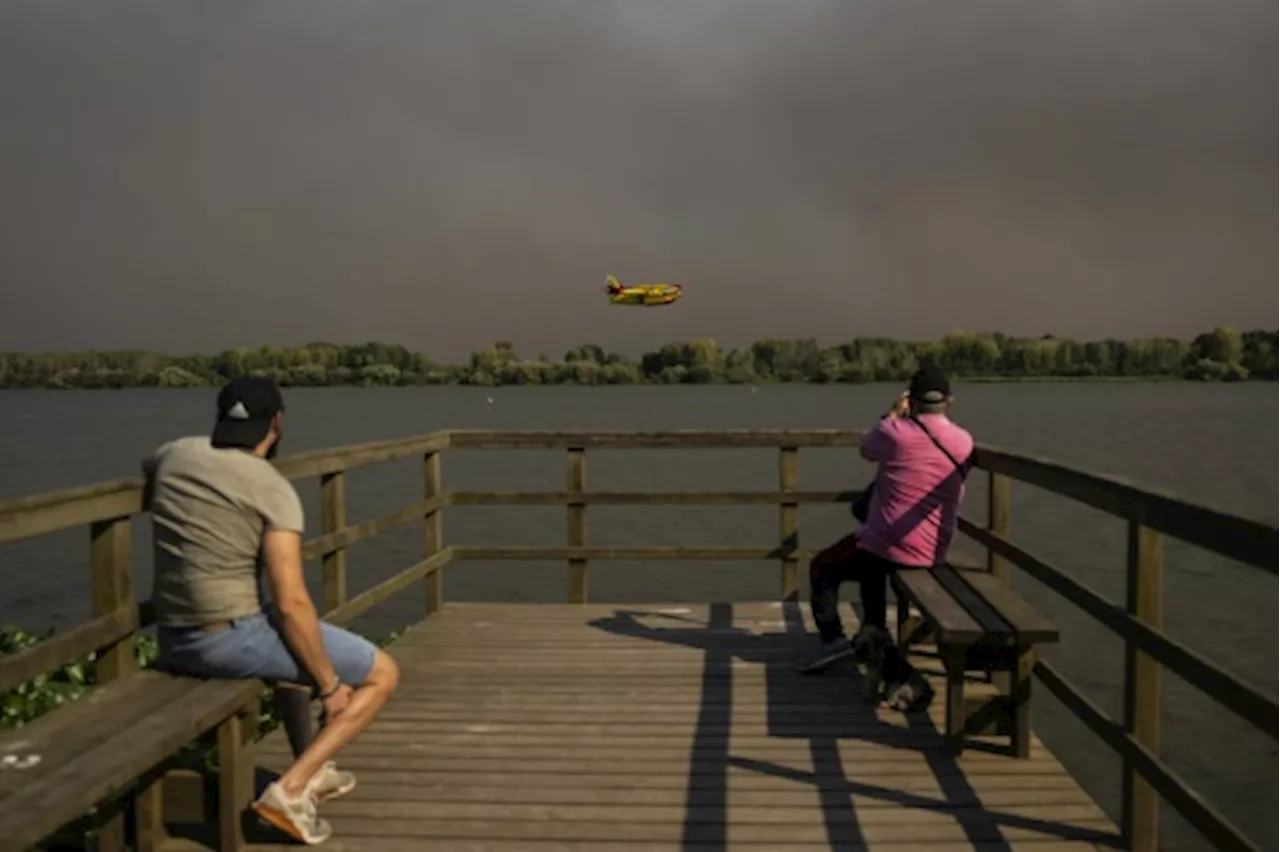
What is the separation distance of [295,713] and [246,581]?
706mm

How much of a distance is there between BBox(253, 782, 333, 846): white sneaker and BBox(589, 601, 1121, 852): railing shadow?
4.34ft

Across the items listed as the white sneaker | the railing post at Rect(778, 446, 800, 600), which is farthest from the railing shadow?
the white sneaker

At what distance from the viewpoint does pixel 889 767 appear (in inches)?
201

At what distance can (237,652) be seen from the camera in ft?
13.4

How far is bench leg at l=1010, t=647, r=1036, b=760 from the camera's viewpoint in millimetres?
5164

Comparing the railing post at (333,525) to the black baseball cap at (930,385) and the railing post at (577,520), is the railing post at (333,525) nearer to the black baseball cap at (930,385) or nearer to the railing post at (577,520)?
the railing post at (577,520)

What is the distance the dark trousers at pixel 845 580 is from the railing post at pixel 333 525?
2.52m

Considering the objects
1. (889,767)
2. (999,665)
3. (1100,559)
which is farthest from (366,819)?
(1100,559)

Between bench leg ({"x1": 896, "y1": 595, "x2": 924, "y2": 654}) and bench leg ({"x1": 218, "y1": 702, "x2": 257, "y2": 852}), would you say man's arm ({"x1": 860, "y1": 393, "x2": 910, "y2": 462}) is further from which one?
A: bench leg ({"x1": 218, "y1": 702, "x2": 257, "y2": 852})

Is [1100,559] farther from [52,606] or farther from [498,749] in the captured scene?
[498,749]

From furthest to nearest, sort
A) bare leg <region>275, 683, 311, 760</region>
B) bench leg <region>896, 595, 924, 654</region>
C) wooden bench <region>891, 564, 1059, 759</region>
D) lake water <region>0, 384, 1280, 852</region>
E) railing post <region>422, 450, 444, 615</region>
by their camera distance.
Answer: lake water <region>0, 384, 1280, 852</region>, railing post <region>422, 450, 444, 615</region>, bench leg <region>896, 595, 924, 654</region>, wooden bench <region>891, 564, 1059, 759</region>, bare leg <region>275, 683, 311, 760</region>

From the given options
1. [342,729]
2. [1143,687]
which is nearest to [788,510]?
[1143,687]

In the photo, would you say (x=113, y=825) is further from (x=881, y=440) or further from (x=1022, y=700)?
(x=881, y=440)

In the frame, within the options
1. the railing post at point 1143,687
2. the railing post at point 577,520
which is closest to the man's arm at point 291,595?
the railing post at point 1143,687
